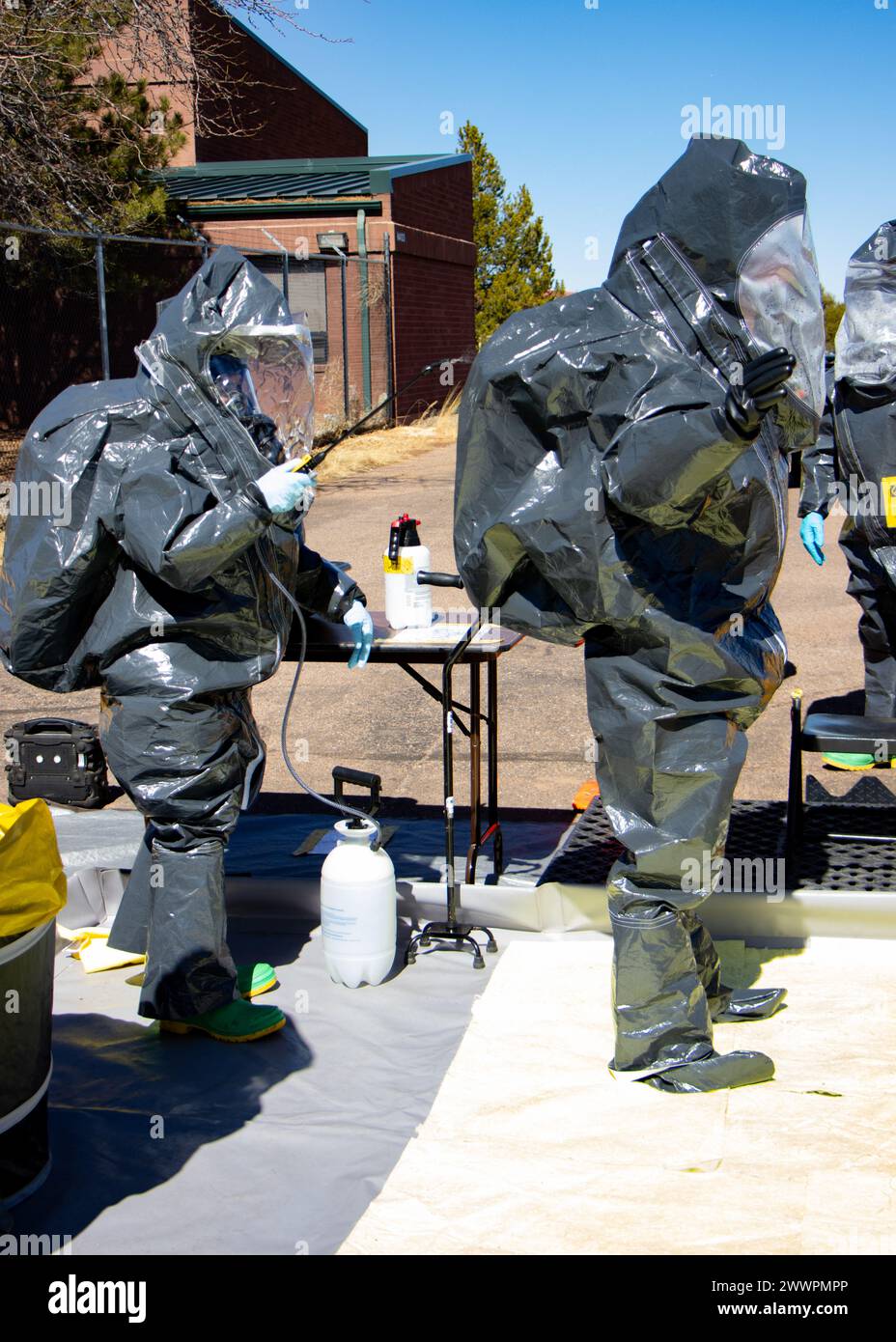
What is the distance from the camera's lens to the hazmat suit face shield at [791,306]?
105 inches

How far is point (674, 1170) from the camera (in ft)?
8.86

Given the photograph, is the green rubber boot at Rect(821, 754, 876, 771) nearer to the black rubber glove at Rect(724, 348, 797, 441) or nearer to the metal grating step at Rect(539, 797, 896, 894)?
the metal grating step at Rect(539, 797, 896, 894)

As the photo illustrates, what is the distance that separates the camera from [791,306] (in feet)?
8.96

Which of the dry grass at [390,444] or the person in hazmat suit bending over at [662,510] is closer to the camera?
the person in hazmat suit bending over at [662,510]

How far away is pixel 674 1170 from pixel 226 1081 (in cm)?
114

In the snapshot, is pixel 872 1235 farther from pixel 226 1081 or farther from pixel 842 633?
pixel 842 633

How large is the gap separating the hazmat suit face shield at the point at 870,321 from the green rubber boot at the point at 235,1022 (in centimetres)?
376

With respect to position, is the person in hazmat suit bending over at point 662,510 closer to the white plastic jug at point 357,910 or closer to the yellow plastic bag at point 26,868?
the white plastic jug at point 357,910

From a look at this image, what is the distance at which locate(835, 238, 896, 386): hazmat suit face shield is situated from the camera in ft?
16.9

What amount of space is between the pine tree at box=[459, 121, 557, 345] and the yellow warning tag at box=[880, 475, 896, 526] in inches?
796

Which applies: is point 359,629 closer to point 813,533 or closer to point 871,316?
point 813,533

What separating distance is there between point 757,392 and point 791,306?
50 centimetres

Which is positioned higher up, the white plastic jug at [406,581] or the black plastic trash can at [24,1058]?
the white plastic jug at [406,581]

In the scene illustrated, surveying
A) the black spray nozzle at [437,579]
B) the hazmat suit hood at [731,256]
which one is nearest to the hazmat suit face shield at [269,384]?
the black spray nozzle at [437,579]
